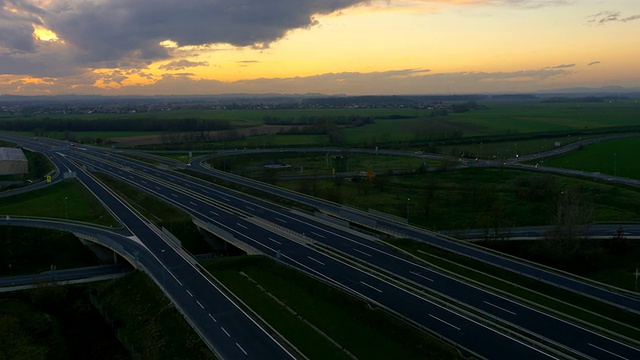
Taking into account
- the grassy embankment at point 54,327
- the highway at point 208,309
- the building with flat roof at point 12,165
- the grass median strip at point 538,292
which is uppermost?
the building with flat roof at point 12,165

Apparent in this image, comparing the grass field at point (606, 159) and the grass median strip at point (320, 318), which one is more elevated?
the grass field at point (606, 159)

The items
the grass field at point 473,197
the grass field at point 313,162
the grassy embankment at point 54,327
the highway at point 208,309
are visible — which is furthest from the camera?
the grass field at point 313,162

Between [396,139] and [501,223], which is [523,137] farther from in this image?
[501,223]

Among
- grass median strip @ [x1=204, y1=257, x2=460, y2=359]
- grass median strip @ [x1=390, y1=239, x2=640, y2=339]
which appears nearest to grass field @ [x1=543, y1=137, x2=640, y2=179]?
grass median strip @ [x1=390, y1=239, x2=640, y2=339]

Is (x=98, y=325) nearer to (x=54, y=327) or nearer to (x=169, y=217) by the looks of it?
(x=54, y=327)

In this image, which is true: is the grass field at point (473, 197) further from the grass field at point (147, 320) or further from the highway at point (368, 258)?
the grass field at point (147, 320)

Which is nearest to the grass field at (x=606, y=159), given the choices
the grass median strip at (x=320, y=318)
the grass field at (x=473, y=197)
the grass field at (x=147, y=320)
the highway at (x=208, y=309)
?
the grass field at (x=473, y=197)
